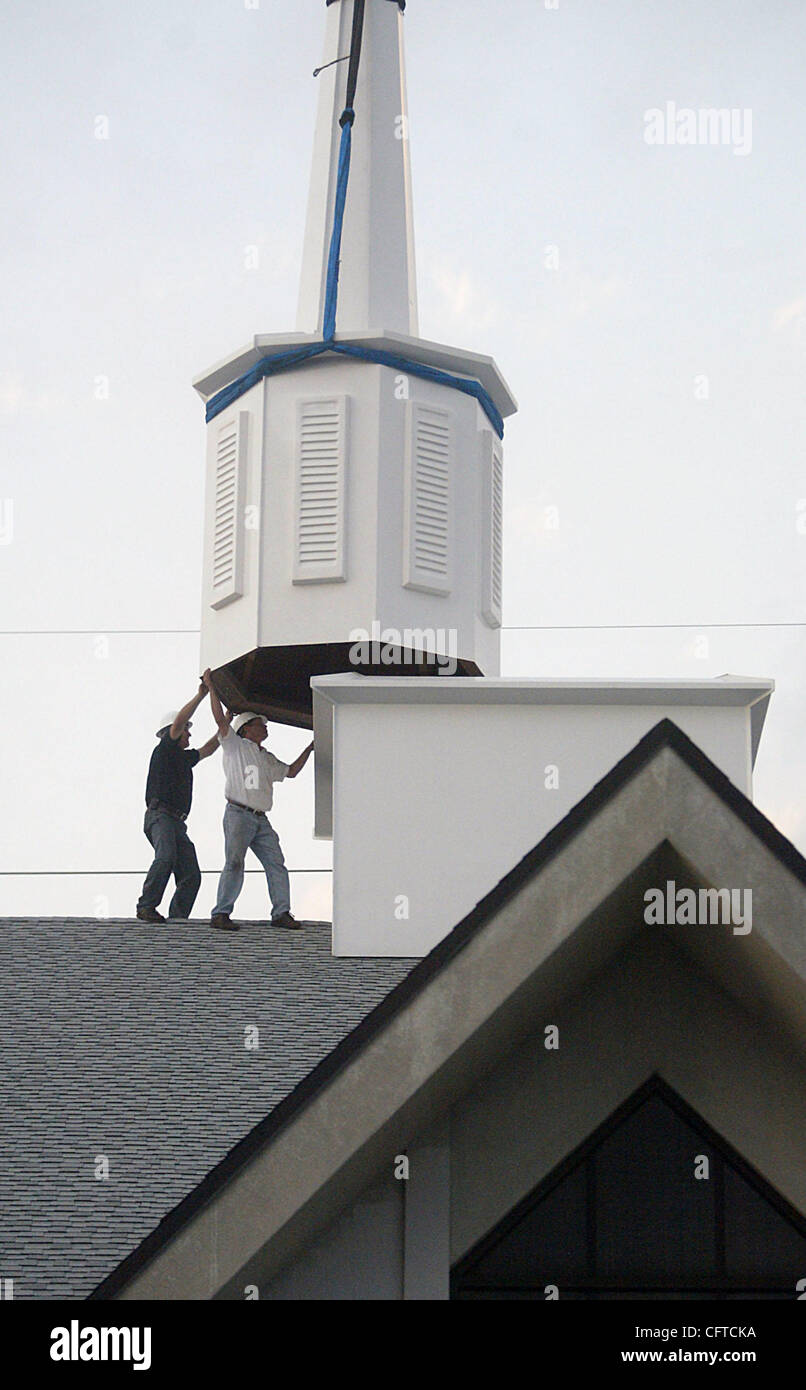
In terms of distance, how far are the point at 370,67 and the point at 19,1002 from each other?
8522 mm

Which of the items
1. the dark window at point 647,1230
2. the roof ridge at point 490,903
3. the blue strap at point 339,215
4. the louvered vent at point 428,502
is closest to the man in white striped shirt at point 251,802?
the louvered vent at point 428,502

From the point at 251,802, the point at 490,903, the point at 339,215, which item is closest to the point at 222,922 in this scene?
the point at 251,802

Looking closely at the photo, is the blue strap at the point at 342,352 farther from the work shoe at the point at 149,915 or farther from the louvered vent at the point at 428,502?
the work shoe at the point at 149,915

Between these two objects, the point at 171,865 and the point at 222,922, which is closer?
the point at 222,922

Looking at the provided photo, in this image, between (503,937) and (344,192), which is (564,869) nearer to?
(503,937)

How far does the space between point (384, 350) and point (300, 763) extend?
3515mm

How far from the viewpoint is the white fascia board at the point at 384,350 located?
1584cm

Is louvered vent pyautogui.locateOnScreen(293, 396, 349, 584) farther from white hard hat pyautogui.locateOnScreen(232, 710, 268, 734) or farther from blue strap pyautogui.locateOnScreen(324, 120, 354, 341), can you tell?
white hard hat pyautogui.locateOnScreen(232, 710, 268, 734)

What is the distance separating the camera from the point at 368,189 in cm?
1692

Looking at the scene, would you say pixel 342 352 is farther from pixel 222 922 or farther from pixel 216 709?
pixel 222 922

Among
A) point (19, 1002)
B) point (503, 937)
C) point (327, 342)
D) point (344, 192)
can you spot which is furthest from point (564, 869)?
point (344, 192)

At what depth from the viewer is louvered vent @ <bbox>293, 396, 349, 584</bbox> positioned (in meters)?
15.6

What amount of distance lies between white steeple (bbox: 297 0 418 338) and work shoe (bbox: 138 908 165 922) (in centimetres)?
497

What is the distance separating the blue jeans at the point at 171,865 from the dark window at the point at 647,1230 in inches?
314
